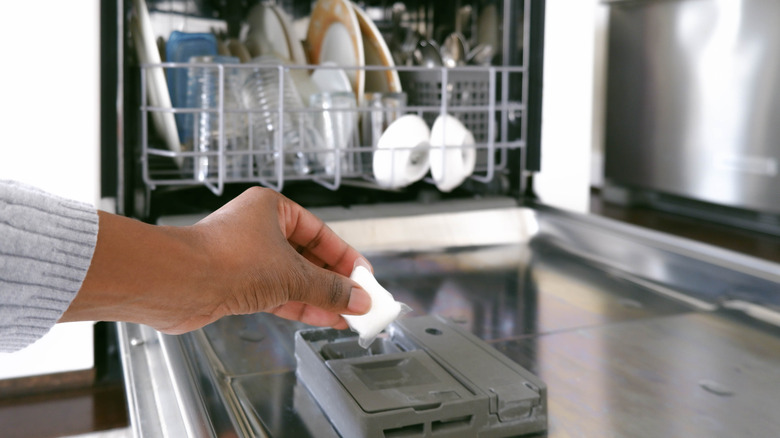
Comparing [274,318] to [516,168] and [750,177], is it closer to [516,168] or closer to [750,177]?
[516,168]

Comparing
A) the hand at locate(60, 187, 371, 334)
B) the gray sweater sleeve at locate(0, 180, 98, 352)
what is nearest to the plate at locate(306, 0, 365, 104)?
the hand at locate(60, 187, 371, 334)

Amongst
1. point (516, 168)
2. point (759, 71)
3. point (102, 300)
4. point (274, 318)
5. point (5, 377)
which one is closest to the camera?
point (102, 300)

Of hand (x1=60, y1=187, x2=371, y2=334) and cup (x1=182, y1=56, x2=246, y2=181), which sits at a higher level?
cup (x1=182, y1=56, x2=246, y2=181)

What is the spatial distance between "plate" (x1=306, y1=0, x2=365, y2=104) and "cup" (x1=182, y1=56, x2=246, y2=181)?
192mm

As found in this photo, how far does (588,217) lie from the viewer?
108cm

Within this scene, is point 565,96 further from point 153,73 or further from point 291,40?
point 153,73

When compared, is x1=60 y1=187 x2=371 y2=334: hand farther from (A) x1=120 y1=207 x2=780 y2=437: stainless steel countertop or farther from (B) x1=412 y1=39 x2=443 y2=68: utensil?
(B) x1=412 y1=39 x2=443 y2=68: utensil

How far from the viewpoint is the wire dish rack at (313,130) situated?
102 centimetres

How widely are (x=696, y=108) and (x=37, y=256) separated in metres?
1.51

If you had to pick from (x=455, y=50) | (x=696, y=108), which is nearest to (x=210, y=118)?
(x=455, y=50)

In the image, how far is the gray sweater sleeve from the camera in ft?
1.29

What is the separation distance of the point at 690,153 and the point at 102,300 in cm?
148

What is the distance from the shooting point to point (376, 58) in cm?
121

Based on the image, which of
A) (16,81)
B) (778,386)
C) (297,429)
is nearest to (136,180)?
(16,81)
